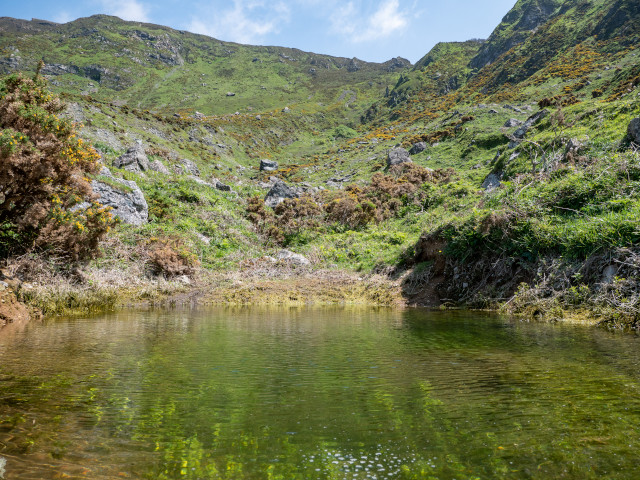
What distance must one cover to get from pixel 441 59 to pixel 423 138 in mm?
82289

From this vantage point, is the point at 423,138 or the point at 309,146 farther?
the point at 309,146

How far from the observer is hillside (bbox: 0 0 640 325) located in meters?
14.1

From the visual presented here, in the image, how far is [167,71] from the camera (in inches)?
5999

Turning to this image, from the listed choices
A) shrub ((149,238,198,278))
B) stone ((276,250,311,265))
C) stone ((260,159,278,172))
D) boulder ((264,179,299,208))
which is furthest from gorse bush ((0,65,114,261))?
stone ((260,159,278,172))

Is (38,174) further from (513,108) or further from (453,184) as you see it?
(513,108)

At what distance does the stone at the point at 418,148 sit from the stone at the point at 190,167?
79.8 feet

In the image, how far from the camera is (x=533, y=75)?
65562mm

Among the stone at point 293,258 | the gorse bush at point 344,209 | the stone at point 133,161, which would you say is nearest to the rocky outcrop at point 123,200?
the stone at point 133,161

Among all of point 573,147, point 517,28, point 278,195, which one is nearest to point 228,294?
point 278,195

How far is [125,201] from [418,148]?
33.7 meters

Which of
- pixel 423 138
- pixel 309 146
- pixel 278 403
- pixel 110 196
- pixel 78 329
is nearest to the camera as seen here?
pixel 278 403

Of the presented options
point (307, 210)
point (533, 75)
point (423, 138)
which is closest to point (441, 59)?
point (533, 75)

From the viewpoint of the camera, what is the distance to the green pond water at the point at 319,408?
3086 mm

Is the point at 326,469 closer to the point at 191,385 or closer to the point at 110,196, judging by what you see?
the point at 191,385
